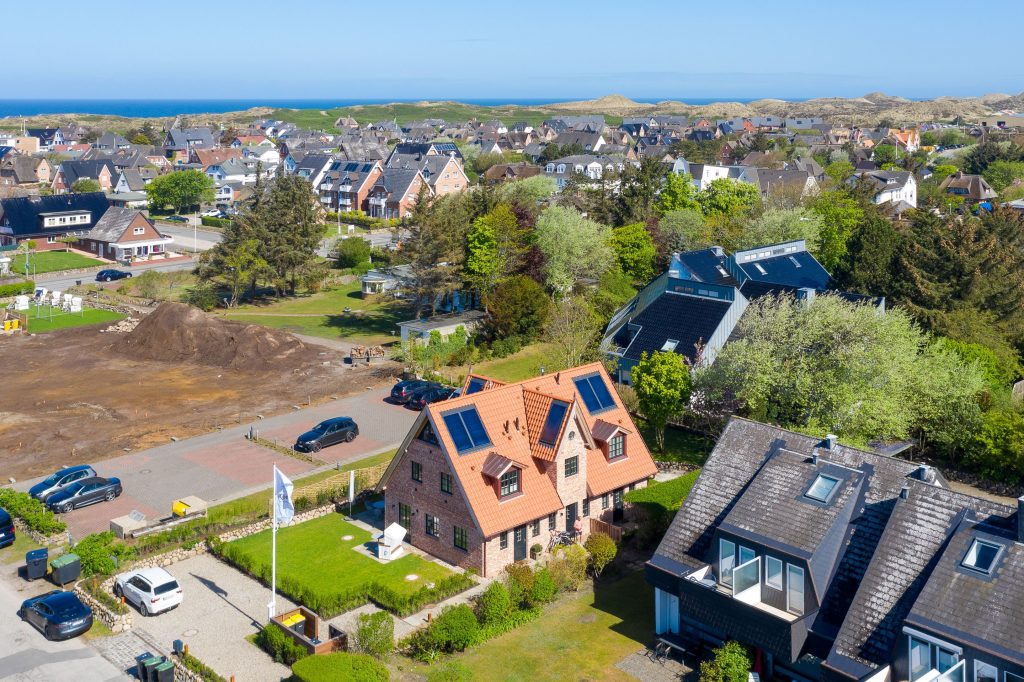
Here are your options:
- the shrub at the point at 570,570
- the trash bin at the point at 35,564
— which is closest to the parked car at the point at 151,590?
the trash bin at the point at 35,564

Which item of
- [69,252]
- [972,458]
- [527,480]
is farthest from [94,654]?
[69,252]

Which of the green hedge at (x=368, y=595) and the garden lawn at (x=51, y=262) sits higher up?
the garden lawn at (x=51, y=262)

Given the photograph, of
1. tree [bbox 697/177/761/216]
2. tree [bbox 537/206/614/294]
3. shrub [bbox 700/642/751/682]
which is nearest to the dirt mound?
tree [bbox 537/206/614/294]

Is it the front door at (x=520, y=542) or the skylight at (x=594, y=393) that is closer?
the front door at (x=520, y=542)

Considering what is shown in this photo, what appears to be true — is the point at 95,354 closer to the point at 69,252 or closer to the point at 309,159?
the point at 69,252

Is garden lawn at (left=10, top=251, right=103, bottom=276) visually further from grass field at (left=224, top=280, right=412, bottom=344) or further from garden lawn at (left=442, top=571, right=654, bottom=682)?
garden lawn at (left=442, top=571, right=654, bottom=682)

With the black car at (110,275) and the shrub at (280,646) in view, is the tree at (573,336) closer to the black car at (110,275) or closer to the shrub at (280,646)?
the shrub at (280,646)
